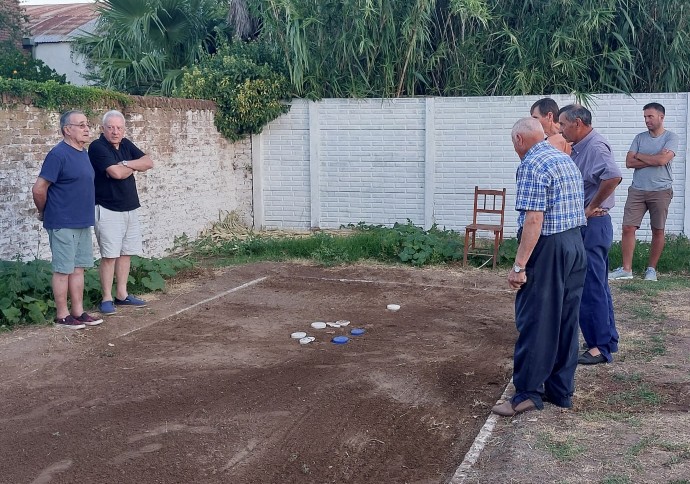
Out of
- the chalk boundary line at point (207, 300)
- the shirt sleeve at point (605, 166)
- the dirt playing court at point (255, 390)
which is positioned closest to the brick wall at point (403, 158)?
the chalk boundary line at point (207, 300)

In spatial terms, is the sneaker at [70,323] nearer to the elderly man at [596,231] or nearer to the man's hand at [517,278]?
the man's hand at [517,278]

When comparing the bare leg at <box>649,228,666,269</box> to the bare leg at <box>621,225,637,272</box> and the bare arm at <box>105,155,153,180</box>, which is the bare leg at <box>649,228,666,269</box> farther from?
the bare arm at <box>105,155,153,180</box>

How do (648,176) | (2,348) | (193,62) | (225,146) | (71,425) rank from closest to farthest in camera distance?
(71,425)
(2,348)
(648,176)
(225,146)
(193,62)

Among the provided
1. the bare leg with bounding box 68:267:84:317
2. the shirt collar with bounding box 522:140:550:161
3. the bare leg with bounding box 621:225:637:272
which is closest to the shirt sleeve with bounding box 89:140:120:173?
the bare leg with bounding box 68:267:84:317

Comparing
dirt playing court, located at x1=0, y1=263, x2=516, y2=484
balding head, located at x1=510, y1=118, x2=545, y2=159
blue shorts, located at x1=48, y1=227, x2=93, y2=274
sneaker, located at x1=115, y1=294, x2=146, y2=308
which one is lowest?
dirt playing court, located at x1=0, y1=263, x2=516, y2=484

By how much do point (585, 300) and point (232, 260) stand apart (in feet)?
19.5

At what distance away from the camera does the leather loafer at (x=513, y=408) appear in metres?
5.11

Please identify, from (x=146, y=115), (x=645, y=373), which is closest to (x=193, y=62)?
(x=146, y=115)

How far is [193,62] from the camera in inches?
562

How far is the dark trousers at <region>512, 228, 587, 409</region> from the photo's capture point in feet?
16.4

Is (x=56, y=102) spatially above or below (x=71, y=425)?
above

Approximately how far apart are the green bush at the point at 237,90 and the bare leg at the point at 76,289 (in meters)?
5.77

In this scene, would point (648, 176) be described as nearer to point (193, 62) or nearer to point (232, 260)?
point (232, 260)

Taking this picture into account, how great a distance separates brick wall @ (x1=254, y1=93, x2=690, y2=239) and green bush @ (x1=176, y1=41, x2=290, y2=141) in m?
0.43
